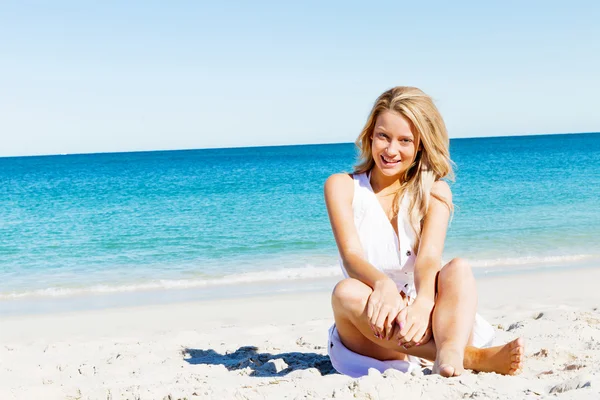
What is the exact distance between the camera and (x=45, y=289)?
881cm

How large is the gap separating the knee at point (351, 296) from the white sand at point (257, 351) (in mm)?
387

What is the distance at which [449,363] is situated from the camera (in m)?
3.02

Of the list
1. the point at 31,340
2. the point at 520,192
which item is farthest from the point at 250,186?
the point at 31,340

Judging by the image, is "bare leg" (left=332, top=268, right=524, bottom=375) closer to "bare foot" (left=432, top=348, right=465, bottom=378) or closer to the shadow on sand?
"bare foot" (left=432, top=348, right=465, bottom=378)

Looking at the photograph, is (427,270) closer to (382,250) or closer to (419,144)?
(382,250)

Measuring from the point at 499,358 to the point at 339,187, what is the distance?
52.7 inches

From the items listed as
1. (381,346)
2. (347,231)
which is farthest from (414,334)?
(347,231)

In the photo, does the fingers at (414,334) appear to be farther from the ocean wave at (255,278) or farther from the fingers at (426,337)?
the ocean wave at (255,278)

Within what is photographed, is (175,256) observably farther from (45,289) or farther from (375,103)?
(375,103)

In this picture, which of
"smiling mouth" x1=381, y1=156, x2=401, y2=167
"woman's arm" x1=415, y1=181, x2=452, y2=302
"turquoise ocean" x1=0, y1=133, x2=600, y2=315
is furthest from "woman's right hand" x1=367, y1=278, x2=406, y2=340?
"turquoise ocean" x1=0, y1=133, x2=600, y2=315

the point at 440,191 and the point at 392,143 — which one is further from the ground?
the point at 392,143

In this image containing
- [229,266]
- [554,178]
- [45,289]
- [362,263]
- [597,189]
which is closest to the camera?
[362,263]

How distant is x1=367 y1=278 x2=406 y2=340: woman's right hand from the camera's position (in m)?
3.11

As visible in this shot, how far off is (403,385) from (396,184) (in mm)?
1381
